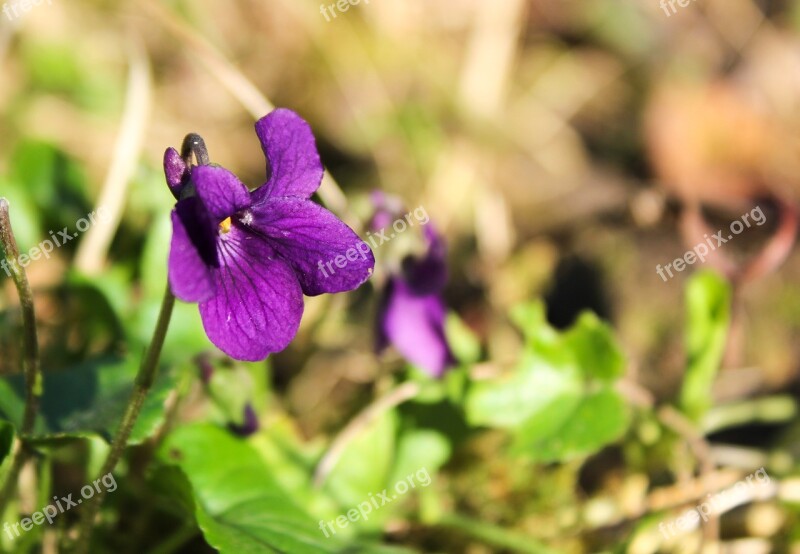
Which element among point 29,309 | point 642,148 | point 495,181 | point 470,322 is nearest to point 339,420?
point 470,322

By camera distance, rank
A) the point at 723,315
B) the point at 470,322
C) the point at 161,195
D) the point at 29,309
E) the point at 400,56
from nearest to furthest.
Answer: the point at 29,309
the point at 723,315
the point at 161,195
the point at 470,322
the point at 400,56

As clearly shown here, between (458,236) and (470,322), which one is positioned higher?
(458,236)

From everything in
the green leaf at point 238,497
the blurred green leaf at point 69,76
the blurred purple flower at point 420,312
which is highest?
the blurred green leaf at point 69,76

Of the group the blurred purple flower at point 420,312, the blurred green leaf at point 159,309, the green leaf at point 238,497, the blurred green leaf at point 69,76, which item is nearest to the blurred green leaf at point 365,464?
the blurred purple flower at point 420,312

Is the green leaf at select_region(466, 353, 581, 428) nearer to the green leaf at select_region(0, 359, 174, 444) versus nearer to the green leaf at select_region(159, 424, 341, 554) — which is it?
the green leaf at select_region(159, 424, 341, 554)

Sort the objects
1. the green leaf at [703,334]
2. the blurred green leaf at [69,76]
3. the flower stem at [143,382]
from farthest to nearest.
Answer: the blurred green leaf at [69,76], the green leaf at [703,334], the flower stem at [143,382]

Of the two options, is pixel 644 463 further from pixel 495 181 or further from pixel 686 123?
pixel 686 123

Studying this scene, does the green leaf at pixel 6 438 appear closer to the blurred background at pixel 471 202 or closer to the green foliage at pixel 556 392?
the blurred background at pixel 471 202
